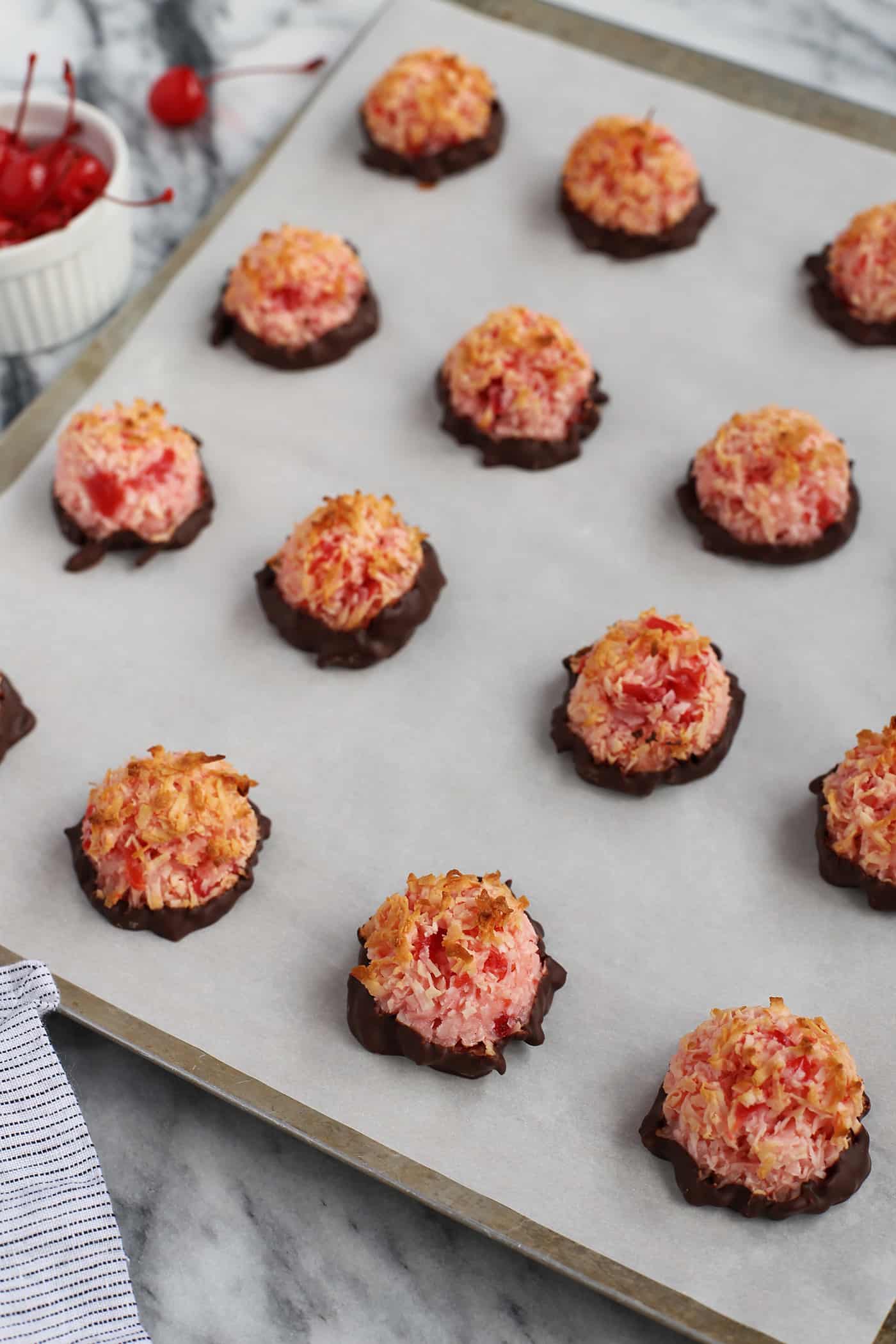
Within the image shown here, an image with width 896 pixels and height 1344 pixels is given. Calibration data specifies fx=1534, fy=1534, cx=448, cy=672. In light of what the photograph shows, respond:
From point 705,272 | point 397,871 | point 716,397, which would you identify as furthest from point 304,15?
point 397,871

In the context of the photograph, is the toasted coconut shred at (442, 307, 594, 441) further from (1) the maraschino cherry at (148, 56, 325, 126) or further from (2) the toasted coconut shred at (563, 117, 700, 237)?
(1) the maraschino cherry at (148, 56, 325, 126)

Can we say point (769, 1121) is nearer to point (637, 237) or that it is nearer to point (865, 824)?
point (865, 824)

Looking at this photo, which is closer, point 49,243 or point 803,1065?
point 803,1065

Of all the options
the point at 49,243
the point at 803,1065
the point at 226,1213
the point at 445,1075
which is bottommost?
the point at 226,1213

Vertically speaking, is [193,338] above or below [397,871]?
above

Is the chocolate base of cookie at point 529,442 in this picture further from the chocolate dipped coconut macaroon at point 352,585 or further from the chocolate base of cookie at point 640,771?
the chocolate base of cookie at point 640,771

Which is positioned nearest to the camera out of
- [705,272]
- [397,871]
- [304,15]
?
[397,871]

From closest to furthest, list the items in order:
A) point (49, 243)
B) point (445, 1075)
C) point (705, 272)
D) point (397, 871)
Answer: point (445, 1075), point (397, 871), point (49, 243), point (705, 272)

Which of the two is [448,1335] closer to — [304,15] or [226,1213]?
[226,1213]
